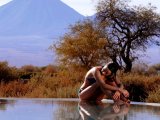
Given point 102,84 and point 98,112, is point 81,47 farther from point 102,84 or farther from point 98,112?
point 98,112

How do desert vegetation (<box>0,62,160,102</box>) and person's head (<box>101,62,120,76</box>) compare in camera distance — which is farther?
desert vegetation (<box>0,62,160,102</box>)

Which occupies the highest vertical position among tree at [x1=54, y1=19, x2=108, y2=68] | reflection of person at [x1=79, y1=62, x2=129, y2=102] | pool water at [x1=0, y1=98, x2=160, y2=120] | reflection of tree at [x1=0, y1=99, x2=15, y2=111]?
tree at [x1=54, y1=19, x2=108, y2=68]

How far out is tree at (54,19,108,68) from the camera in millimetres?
25156

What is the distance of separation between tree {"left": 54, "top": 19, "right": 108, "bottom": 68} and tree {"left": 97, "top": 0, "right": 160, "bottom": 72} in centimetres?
420

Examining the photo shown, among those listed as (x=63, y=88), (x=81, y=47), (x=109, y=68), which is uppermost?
(x=81, y=47)

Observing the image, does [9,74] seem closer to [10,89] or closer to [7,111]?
[10,89]

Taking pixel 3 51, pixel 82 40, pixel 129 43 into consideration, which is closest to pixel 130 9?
pixel 129 43

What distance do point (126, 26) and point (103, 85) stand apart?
24.3 metres

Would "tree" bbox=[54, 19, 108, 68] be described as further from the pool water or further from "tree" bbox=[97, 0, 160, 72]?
the pool water

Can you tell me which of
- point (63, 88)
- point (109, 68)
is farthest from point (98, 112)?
point (63, 88)

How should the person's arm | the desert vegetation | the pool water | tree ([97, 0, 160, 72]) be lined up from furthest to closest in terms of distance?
tree ([97, 0, 160, 72]), the desert vegetation, the person's arm, the pool water

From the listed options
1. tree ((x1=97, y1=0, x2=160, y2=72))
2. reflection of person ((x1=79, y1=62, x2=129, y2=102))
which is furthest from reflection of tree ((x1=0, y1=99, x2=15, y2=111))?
tree ((x1=97, y1=0, x2=160, y2=72))

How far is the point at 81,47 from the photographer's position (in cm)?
2538

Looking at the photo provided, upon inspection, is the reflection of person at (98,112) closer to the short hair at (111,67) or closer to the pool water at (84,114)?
the pool water at (84,114)
